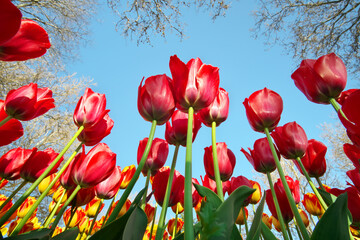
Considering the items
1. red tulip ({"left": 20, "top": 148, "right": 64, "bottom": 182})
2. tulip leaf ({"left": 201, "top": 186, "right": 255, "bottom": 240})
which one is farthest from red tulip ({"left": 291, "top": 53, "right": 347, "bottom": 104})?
red tulip ({"left": 20, "top": 148, "right": 64, "bottom": 182})

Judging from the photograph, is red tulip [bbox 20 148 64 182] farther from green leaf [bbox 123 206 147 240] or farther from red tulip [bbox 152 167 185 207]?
green leaf [bbox 123 206 147 240]

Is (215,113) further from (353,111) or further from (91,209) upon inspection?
(91,209)

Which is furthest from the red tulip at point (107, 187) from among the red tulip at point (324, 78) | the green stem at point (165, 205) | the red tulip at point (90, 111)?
the red tulip at point (324, 78)

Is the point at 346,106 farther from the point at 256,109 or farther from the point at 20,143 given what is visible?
the point at 20,143

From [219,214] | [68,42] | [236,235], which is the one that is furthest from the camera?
[68,42]

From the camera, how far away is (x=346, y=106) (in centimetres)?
46

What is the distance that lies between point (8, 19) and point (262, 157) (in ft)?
2.60

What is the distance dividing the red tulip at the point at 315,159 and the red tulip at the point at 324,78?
0.60 feet

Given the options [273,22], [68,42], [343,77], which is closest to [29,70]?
[68,42]

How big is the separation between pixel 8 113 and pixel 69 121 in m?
8.59

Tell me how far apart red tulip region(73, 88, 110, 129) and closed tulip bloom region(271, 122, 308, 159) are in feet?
1.81

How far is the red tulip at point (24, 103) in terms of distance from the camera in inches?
27.4

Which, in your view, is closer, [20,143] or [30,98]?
[30,98]

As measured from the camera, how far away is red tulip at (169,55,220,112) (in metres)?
0.56
